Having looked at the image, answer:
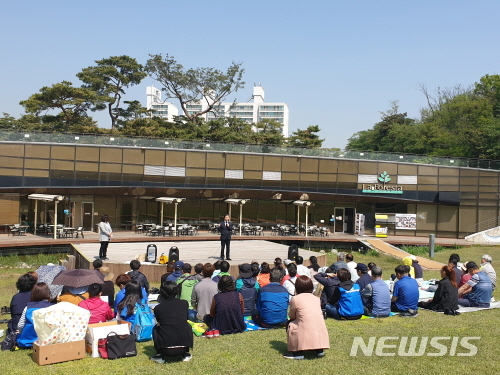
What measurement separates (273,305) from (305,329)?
6.55 feet

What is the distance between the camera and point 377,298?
31.8 feet

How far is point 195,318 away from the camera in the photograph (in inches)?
383

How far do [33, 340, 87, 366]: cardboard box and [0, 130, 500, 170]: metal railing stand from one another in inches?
1026

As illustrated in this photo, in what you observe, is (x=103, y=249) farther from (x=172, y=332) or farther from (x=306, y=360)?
(x=306, y=360)

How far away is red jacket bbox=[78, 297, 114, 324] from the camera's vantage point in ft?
28.0

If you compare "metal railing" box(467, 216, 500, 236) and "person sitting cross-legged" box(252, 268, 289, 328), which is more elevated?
"metal railing" box(467, 216, 500, 236)

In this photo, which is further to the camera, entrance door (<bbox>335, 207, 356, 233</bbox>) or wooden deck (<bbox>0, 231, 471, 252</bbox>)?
entrance door (<bbox>335, 207, 356, 233</bbox>)

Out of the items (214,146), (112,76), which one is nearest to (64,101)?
(112,76)

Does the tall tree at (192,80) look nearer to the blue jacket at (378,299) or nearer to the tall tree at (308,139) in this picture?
the tall tree at (308,139)

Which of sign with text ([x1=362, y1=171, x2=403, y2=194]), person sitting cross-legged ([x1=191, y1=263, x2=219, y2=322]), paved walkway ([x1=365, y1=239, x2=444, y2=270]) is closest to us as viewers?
person sitting cross-legged ([x1=191, y1=263, x2=219, y2=322])

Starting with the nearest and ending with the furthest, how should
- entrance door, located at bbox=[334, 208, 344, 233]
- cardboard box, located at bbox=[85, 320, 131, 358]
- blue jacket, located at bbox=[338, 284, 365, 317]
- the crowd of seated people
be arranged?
1. the crowd of seated people
2. cardboard box, located at bbox=[85, 320, 131, 358]
3. blue jacket, located at bbox=[338, 284, 365, 317]
4. entrance door, located at bbox=[334, 208, 344, 233]

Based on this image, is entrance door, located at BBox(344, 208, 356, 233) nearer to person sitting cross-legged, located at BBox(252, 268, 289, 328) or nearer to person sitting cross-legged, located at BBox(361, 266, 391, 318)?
person sitting cross-legged, located at BBox(361, 266, 391, 318)

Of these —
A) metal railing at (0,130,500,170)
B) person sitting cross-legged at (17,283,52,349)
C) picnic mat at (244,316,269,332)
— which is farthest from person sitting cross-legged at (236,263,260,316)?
metal railing at (0,130,500,170)

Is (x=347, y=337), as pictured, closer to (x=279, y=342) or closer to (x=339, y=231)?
(x=279, y=342)
